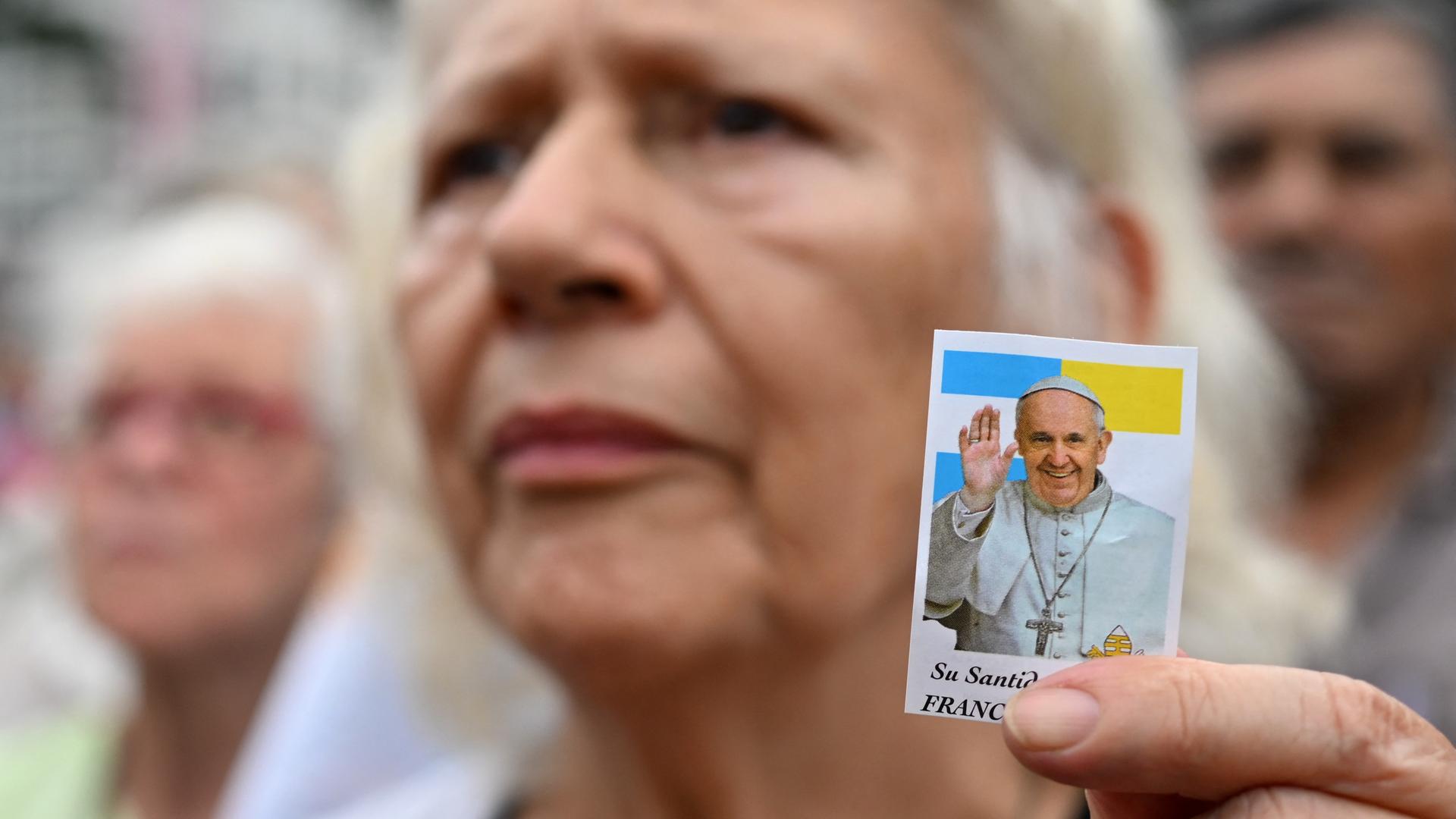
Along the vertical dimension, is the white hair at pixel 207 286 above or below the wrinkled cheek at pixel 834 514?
above

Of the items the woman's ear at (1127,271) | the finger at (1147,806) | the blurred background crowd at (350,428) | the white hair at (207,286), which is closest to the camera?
the finger at (1147,806)

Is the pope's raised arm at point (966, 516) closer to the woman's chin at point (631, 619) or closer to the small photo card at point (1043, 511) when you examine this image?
the small photo card at point (1043, 511)

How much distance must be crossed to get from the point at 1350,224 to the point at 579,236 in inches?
65.2

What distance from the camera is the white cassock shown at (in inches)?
32.5

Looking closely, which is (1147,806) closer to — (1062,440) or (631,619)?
(1062,440)

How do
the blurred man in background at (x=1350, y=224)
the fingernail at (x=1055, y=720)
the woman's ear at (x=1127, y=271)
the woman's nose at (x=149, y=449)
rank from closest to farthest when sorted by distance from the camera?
the fingernail at (x=1055, y=720) < the woman's ear at (x=1127, y=271) < the blurred man in background at (x=1350, y=224) < the woman's nose at (x=149, y=449)

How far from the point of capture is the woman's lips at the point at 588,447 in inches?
46.1

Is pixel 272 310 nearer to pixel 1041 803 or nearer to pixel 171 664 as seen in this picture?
pixel 171 664

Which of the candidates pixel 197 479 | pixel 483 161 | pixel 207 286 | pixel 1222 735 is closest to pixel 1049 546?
pixel 1222 735

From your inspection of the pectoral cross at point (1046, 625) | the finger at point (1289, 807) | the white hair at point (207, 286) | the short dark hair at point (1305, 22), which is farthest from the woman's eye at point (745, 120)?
the short dark hair at point (1305, 22)

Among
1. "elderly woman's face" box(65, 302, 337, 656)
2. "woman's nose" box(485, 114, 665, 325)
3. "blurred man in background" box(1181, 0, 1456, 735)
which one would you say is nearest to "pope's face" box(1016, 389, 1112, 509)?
"woman's nose" box(485, 114, 665, 325)

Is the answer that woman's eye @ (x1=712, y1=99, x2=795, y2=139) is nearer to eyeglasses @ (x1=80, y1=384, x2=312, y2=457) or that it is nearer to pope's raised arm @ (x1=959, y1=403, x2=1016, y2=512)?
pope's raised arm @ (x1=959, y1=403, x2=1016, y2=512)

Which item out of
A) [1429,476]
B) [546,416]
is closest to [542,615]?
[546,416]

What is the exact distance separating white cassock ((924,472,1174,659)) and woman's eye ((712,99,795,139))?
55 centimetres
